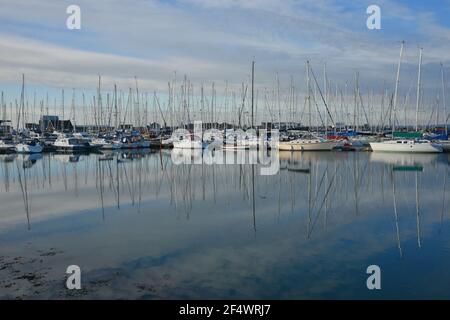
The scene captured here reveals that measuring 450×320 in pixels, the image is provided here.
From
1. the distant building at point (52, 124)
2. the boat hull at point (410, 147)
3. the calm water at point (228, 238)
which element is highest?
the distant building at point (52, 124)

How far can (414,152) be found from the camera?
159ft

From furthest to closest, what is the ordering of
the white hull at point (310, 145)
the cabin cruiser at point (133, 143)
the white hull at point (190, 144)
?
the cabin cruiser at point (133, 143)
the white hull at point (190, 144)
the white hull at point (310, 145)

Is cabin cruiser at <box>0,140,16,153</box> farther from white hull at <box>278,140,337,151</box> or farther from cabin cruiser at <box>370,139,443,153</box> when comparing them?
cabin cruiser at <box>370,139,443,153</box>

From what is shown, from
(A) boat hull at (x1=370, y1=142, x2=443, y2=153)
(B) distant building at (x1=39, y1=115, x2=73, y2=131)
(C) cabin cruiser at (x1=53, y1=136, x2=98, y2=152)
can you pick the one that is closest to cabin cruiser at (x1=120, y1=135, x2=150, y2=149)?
(C) cabin cruiser at (x1=53, y1=136, x2=98, y2=152)

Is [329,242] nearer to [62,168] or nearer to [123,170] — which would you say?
[123,170]

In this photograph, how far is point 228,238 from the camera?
44.2 ft

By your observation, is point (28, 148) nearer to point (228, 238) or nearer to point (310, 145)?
point (310, 145)

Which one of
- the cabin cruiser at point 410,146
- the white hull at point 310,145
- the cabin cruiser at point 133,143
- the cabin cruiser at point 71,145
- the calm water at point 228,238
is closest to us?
the calm water at point 228,238

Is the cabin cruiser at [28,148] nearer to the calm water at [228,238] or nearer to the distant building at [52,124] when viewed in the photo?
the calm water at [228,238]

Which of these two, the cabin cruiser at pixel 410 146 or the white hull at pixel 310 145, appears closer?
the cabin cruiser at pixel 410 146

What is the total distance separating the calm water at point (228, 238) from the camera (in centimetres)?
938

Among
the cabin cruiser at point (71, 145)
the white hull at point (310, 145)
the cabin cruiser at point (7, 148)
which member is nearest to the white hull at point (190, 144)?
the cabin cruiser at point (71, 145)
